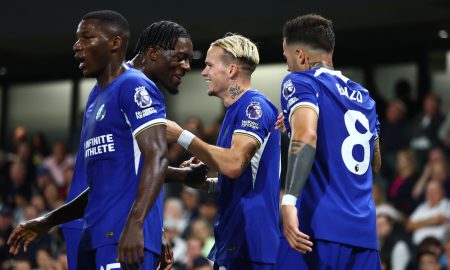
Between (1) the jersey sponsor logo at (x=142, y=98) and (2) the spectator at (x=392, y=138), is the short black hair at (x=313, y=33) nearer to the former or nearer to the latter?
(1) the jersey sponsor logo at (x=142, y=98)

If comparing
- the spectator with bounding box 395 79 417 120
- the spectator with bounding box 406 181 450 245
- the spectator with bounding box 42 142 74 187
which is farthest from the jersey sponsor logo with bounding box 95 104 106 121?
the spectator with bounding box 42 142 74 187

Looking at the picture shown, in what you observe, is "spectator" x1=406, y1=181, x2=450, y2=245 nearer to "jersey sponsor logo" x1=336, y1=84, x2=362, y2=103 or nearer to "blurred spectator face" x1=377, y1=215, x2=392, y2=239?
"blurred spectator face" x1=377, y1=215, x2=392, y2=239

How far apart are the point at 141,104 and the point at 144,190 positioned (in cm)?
41

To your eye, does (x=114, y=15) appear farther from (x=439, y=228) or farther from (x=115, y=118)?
(x=439, y=228)

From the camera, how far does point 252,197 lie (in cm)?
516

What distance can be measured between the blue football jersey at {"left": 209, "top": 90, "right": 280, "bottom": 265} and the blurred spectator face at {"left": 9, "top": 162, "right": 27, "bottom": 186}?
32.1 feet

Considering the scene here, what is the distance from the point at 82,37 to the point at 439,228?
6.18 metres

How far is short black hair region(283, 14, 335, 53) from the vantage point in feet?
15.2

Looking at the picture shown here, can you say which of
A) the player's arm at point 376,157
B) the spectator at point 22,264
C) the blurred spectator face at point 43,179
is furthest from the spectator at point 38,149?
the player's arm at point 376,157

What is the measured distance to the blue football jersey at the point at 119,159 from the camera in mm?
4148

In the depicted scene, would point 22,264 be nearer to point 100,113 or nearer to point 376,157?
point 376,157

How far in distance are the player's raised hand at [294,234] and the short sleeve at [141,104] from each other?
2.33 ft

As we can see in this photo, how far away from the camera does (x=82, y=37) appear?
14.4ft

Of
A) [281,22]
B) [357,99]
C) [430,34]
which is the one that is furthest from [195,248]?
[357,99]
